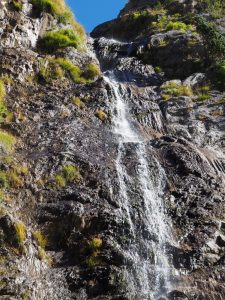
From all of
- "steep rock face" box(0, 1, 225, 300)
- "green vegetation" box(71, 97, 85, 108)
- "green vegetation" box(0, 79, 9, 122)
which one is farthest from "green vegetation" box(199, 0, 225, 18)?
"green vegetation" box(0, 79, 9, 122)

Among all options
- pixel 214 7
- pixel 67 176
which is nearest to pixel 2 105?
pixel 67 176

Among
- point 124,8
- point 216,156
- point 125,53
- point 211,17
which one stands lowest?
point 216,156

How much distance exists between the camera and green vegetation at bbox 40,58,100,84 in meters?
24.1

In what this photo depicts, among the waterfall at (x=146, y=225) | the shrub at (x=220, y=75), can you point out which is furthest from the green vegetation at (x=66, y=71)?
the shrub at (x=220, y=75)

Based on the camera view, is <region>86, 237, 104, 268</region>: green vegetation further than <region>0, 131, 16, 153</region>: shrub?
No

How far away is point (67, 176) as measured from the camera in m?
17.2

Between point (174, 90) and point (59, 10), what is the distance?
30.8ft

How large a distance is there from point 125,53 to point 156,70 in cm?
426

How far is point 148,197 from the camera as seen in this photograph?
1678 centimetres

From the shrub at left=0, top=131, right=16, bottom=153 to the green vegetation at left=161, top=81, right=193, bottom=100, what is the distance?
30.1 feet

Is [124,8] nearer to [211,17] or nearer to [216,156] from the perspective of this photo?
[211,17]

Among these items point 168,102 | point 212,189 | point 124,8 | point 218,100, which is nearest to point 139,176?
point 212,189

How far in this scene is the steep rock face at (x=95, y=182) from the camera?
13969 millimetres

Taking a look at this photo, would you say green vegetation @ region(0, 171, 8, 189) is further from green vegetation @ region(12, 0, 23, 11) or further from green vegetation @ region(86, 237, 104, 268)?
green vegetation @ region(12, 0, 23, 11)
